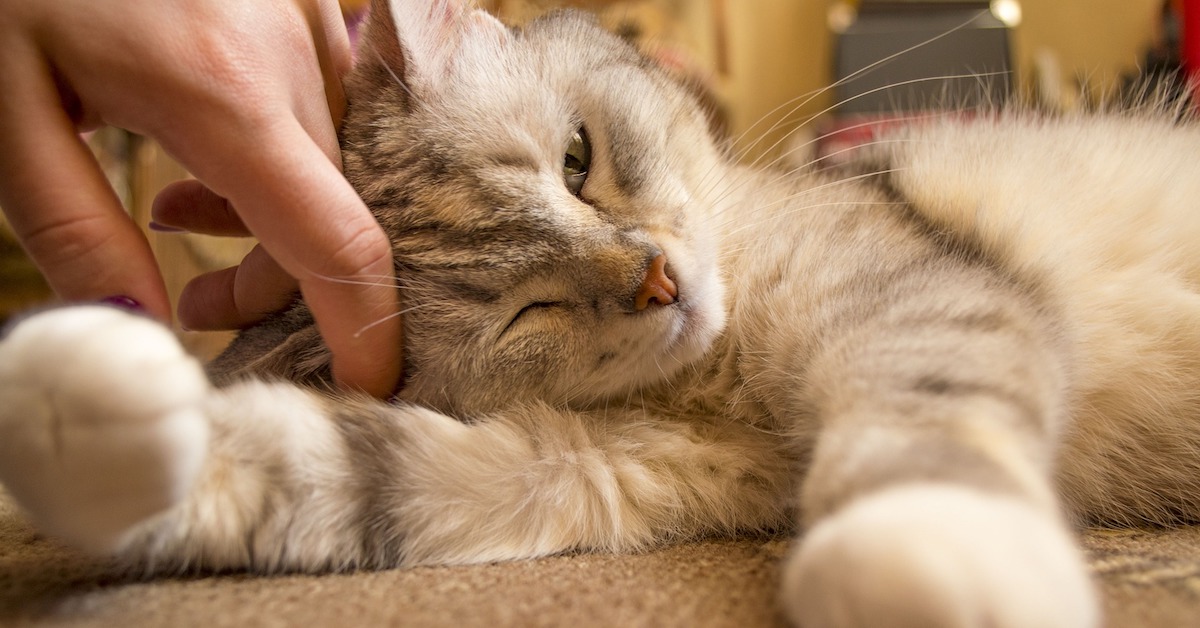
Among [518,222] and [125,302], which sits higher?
[518,222]

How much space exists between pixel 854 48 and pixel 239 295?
2352 mm

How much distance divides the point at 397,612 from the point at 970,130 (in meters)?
1.22

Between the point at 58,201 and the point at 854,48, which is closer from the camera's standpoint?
the point at 58,201

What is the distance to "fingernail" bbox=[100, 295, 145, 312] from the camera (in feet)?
2.57

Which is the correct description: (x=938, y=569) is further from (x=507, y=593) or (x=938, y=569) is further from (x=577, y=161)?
(x=577, y=161)

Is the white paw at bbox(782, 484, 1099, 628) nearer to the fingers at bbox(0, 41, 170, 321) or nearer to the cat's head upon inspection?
the cat's head

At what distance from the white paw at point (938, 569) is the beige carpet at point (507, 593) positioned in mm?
91

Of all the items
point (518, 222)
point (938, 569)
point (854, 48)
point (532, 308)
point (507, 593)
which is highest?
point (854, 48)

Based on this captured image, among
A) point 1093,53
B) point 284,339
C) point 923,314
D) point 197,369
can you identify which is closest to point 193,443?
point 197,369

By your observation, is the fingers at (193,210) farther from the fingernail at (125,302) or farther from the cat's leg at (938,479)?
the cat's leg at (938,479)

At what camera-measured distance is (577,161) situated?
3.39ft

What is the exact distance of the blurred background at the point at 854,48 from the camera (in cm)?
249

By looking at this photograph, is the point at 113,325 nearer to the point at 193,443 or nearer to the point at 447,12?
the point at 193,443

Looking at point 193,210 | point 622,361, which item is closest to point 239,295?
point 193,210
